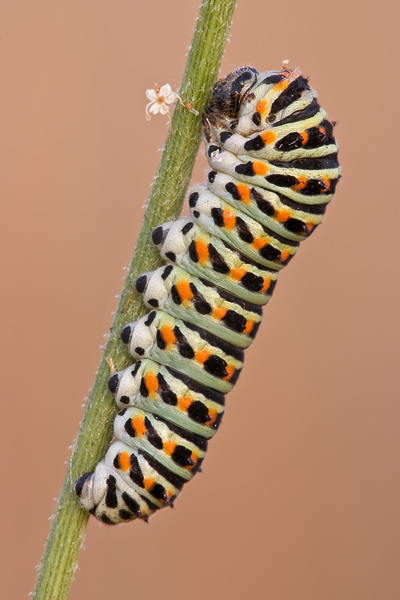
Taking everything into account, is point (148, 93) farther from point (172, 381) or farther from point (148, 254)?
point (172, 381)

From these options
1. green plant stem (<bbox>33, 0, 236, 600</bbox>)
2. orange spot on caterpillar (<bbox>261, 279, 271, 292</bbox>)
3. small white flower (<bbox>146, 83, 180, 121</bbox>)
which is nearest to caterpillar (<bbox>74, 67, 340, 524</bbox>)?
orange spot on caterpillar (<bbox>261, 279, 271, 292</bbox>)

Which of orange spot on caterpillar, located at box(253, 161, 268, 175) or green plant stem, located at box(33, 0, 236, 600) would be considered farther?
orange spot on caterpillar, located at box(253, 161, 268, 175)

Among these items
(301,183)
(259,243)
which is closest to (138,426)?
(259,243)

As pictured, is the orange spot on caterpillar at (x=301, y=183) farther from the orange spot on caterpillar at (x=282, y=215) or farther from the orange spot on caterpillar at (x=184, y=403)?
the orange spot on caterpillar at (x=184, y=403)

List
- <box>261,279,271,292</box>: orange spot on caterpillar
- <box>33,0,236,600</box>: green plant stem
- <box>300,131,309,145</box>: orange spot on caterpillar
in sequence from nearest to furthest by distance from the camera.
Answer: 1. <box>33,0,236,600</box>: green plant stem
2. <box>300,131,309,145</box>: orange spot on caterpillar
3. <box>261,279,271,292</box>: orange spot on caterpillar

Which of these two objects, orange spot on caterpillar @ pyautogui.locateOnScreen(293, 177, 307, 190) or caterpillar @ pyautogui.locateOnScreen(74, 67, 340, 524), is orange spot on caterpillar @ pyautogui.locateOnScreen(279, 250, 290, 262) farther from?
orange spot on caterpillar @ pyautogui.locateOnScreen(293, 177, 307, 190)

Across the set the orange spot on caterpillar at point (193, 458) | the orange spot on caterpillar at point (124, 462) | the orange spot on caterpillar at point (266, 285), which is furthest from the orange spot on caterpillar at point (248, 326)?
the orange spot on caterpillar at point (124, 462)
